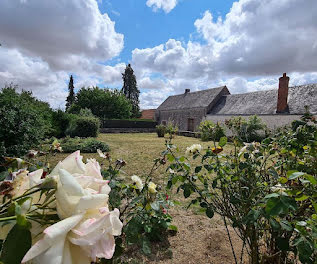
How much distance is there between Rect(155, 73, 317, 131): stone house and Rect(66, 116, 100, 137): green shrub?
6349 mm

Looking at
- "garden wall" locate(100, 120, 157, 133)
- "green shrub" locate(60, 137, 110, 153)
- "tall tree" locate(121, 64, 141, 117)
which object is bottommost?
"green shrub" locate(60, 137, 110, 153)

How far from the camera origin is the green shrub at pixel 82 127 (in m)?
14.9

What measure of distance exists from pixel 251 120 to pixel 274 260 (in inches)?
655

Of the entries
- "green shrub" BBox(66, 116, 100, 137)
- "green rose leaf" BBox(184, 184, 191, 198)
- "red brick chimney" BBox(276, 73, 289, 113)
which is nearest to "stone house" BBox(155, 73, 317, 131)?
"red brick chimney" BBox(276, 73, 289, 113)

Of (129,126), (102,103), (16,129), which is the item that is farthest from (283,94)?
(102,103)

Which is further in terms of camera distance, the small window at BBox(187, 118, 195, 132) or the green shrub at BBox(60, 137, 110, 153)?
the small window at BBox(187, 118, 195, 132)

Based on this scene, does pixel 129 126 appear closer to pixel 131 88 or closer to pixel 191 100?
pixel 191 100

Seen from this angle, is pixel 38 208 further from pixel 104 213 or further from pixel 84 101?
pixel 84 101

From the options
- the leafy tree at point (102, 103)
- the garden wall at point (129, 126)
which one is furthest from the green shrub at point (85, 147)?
the leafy tree at point (102, 103)

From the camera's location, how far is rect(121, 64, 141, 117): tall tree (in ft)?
152

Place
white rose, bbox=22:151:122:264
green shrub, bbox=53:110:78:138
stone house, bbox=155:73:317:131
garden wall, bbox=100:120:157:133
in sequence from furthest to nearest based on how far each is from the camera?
garden wall, bbox=100:120:157:133 < stone house, bbox=155:73:317:131 < green shrub, bbox=53:110:78:138 < white rose, bbox=22:151:122:264

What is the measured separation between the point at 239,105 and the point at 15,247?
24167 mm

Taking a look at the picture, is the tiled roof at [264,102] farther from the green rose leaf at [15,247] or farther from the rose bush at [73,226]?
the green rose leaf at [15,247]

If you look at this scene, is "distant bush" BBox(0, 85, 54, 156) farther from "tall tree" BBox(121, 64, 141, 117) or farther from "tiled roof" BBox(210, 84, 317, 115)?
"tall tree" BBox(121, 64, 141, 117)
